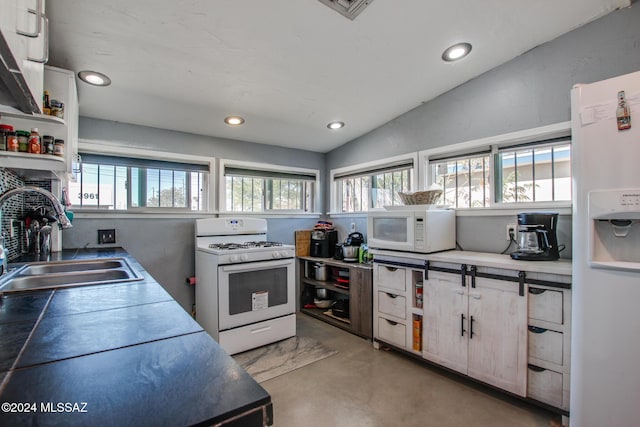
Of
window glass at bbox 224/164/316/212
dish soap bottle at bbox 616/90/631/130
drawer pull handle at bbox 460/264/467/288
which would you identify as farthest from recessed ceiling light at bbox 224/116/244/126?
dish soap bottle at bbox 616/90/631/130

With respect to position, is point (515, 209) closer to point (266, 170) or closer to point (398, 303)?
point (398, 303)

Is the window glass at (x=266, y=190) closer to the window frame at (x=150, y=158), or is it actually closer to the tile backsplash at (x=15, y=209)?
the window frame at (x=150, y=158)

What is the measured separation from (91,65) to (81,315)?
1.76 m

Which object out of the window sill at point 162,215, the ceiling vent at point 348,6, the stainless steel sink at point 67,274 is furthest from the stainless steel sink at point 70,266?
the ceiling vent at point 348,6

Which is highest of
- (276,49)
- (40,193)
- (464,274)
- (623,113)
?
(276,49)

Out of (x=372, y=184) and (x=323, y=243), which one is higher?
(x=372, y=184)

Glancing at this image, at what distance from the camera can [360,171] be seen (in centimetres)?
354

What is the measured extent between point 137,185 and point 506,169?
325 cm

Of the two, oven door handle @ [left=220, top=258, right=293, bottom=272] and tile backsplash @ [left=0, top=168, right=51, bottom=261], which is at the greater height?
tile backsplash @ [left=0, top=168, right=51, bottom=261]

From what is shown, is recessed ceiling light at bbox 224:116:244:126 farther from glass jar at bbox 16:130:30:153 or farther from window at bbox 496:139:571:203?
window at bbox 496:139:571:203

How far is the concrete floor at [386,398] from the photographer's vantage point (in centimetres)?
175

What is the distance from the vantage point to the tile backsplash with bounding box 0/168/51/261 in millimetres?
1757

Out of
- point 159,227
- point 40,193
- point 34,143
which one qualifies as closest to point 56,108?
point 34,143

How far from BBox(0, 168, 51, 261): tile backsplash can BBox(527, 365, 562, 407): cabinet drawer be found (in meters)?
3.14
